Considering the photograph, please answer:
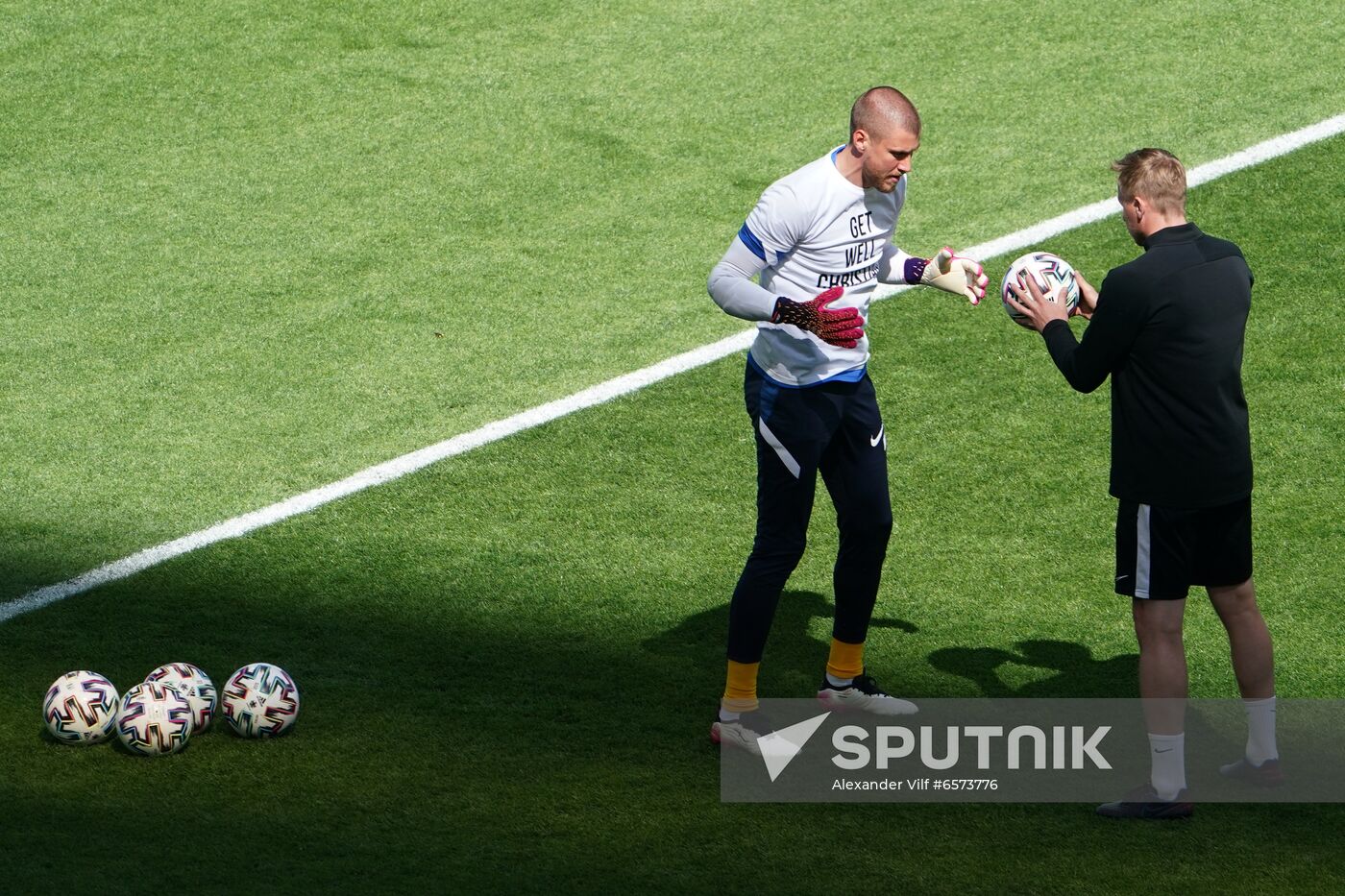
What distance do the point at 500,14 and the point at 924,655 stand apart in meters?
8.40

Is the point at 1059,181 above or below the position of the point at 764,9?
below

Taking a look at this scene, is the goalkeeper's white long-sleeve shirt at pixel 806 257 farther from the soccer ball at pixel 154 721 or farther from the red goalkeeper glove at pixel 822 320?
the soccer ball at pixel 154 721

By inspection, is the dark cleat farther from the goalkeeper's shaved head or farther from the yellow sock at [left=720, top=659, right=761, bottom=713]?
the goalkeeper's shaved head

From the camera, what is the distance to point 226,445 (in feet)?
31.3

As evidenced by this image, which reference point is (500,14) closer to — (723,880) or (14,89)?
(14,89)

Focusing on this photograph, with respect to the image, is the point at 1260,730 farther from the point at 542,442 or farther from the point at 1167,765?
the point at 542,442

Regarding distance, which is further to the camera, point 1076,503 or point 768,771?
point 1076,503

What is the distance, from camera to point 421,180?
12.3m

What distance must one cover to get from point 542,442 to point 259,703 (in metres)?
3.09

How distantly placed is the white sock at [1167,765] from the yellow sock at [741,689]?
1521 mm

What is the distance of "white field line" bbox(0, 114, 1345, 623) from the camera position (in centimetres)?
828

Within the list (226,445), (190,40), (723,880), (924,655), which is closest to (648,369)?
(226,445)

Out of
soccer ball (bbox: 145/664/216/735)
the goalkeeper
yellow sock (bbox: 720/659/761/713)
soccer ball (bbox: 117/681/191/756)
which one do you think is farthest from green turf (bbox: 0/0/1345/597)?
the goalkeeper

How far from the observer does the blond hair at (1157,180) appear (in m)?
5.97
